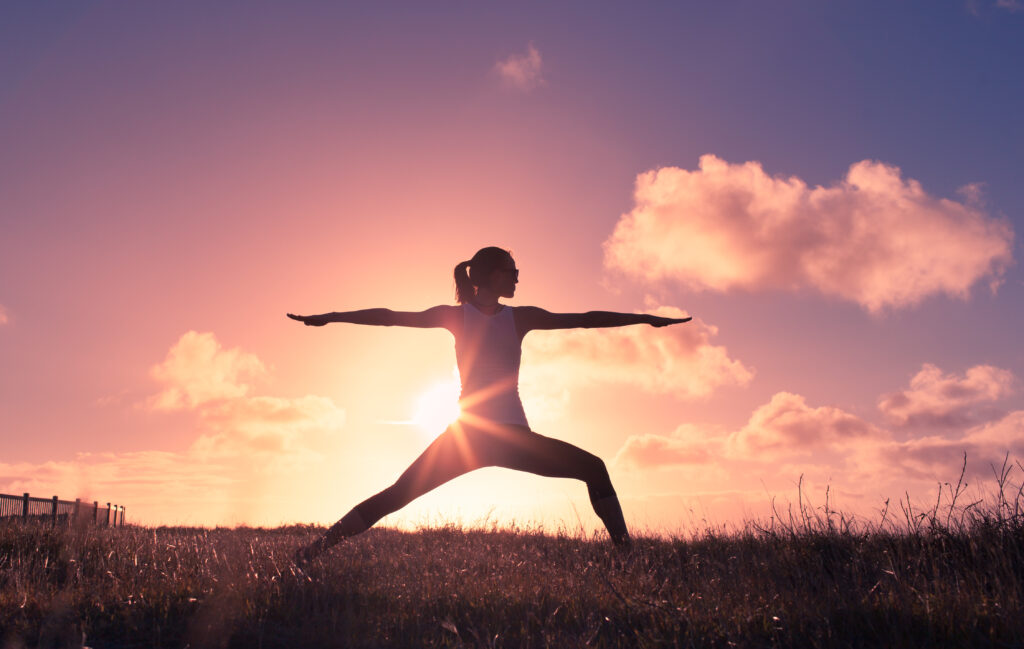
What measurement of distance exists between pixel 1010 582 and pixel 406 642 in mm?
4099

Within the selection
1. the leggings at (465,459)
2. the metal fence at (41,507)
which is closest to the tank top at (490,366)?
the leggings at (465,459)

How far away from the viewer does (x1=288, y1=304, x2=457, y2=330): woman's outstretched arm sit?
5.86m

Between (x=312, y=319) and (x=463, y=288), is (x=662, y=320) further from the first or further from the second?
A: (x=312, y=319)

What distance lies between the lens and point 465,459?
555cm

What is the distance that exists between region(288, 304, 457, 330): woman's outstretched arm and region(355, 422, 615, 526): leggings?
839 mm

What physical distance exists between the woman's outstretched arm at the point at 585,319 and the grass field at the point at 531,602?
1844 mm

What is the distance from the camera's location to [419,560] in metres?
6.46

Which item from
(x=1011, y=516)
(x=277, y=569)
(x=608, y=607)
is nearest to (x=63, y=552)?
(x=277, y=569)

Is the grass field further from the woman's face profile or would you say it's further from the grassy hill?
the woman's face profile

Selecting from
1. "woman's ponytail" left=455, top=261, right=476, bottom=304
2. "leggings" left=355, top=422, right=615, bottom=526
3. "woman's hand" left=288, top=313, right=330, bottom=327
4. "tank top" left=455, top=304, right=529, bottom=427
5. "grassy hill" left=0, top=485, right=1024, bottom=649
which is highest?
"woman's ponytail" left=455, top=261, right=476, bottom=304

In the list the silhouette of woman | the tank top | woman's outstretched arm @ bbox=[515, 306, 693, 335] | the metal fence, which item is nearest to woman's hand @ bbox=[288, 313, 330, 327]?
the silhouette of woman

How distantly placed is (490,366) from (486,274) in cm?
78

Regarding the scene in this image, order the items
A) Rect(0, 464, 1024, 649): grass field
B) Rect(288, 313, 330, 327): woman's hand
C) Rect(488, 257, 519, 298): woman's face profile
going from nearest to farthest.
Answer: Rect(0, 464, 1024, 649): grass field → Rect(288, 313, 330, 327): woman's hand → Rect(488, 257, 519, 298): woman's face profile

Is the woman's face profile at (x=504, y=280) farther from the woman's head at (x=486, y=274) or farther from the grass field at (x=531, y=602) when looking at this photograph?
the grass field at (x=531, y=602)
